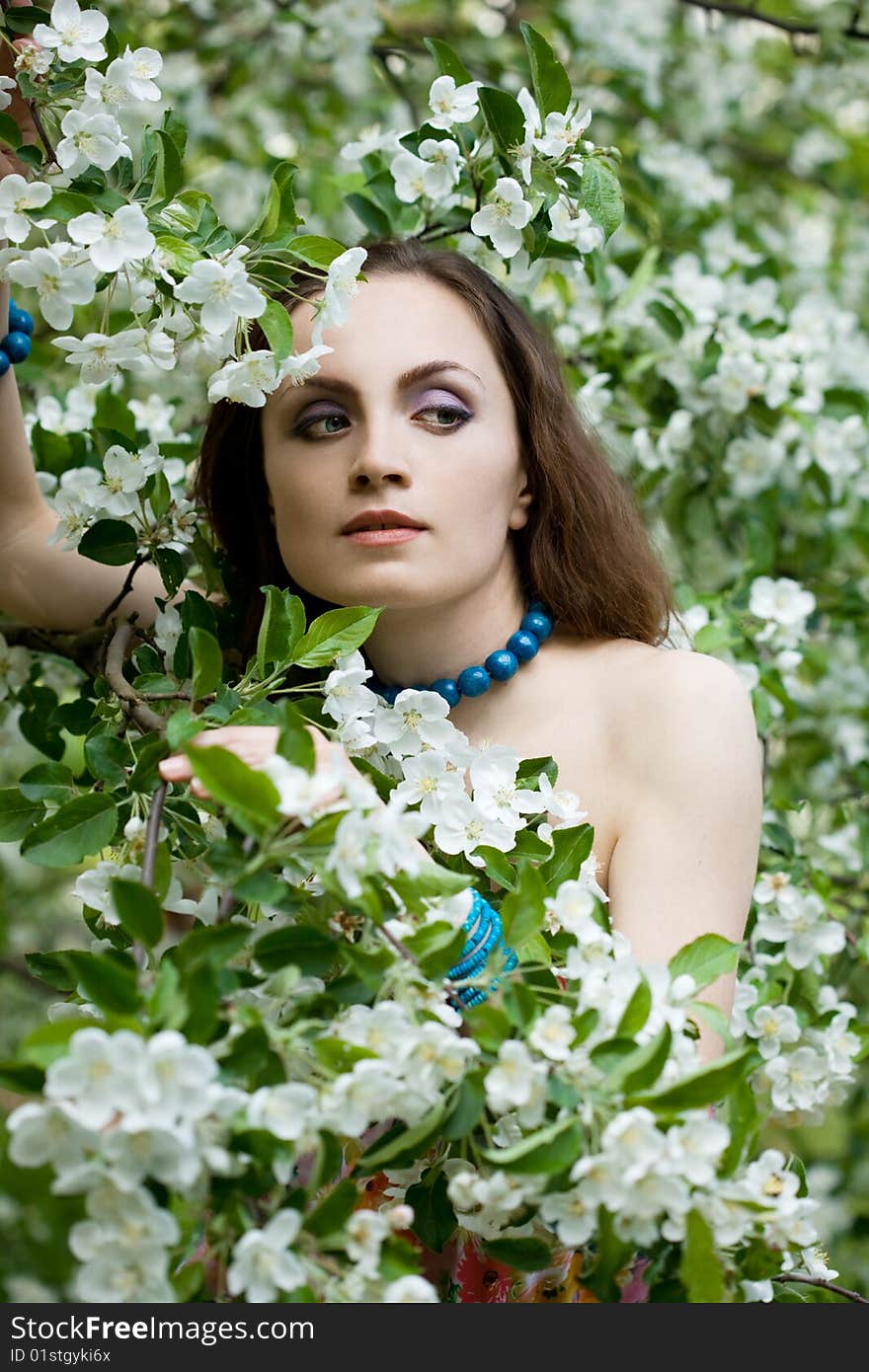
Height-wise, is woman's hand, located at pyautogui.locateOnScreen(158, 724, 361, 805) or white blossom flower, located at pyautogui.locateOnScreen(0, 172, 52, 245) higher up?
white blossom flower, located at pyautogui.locateOnScreen(0, 172, 52, 245)

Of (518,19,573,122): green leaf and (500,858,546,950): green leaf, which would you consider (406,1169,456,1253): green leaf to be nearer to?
(500,858,546,950): green leaf

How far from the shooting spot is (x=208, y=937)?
1.06 metres

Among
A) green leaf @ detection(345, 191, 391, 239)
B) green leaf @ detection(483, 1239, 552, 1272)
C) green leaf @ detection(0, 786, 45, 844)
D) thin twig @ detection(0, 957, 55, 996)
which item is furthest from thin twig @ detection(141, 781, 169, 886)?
thin twig @ detection(0, 957, 55, 996)

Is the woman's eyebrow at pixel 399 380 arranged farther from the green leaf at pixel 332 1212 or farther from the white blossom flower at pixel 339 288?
the green leaf at pixel 332 1212

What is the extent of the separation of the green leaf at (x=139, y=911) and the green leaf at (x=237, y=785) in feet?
0.29

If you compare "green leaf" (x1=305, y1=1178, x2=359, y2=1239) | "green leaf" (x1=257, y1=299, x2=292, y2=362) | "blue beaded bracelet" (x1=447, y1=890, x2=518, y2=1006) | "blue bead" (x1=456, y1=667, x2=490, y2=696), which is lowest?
"blue bead" (x1=456, y1=667, x2=490, y2=696)

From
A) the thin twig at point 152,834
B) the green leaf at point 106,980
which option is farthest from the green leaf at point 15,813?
the green leaf at point 106,980

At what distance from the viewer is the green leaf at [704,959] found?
4.13 ft

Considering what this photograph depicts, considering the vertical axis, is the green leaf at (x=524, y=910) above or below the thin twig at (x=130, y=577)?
above

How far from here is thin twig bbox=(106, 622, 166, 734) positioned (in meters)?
1.49

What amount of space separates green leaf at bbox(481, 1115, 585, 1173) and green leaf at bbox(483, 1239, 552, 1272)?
0.19 meters

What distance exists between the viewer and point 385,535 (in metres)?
1.71

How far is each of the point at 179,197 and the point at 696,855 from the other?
0.97 meters

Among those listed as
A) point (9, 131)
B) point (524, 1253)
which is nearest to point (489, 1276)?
point (524, 1253)
